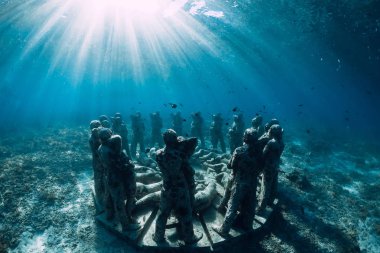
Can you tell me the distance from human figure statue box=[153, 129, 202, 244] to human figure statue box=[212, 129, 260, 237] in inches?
46.1

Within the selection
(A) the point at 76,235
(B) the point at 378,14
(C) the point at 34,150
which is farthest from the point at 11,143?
(B) the point at 378,14

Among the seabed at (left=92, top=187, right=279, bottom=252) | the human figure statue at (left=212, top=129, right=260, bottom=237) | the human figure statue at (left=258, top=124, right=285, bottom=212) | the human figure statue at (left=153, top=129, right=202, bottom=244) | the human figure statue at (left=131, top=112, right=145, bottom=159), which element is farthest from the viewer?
the human figure statue at (left=131, top=112, right=145, bottom=159)

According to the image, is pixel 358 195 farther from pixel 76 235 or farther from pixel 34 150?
pixel 34 150

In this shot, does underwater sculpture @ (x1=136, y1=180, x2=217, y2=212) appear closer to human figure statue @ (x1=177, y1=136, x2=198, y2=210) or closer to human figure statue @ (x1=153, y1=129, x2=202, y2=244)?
human figure statue @ (x1=153, y1=129, x2=202, y2=244)

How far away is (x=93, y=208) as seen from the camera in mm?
9859

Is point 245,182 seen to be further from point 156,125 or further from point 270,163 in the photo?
point 156,125

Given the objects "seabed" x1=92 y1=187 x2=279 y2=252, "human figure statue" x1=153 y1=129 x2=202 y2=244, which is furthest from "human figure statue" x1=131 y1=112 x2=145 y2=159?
"human figure statue" x1=153 y1=129 x2=202 y2=244

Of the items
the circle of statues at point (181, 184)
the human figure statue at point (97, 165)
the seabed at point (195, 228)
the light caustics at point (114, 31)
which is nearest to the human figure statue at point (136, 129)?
the circle of statues at point (181, 184)

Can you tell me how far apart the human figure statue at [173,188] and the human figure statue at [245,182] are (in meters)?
1.17

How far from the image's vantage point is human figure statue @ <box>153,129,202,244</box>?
5992 mm

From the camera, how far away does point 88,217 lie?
930 cm

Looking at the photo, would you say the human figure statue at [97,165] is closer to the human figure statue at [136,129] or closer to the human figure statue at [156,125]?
the human figure statue at [136,129]

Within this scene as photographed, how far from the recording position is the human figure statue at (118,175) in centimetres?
677

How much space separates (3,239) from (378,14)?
101 ft
